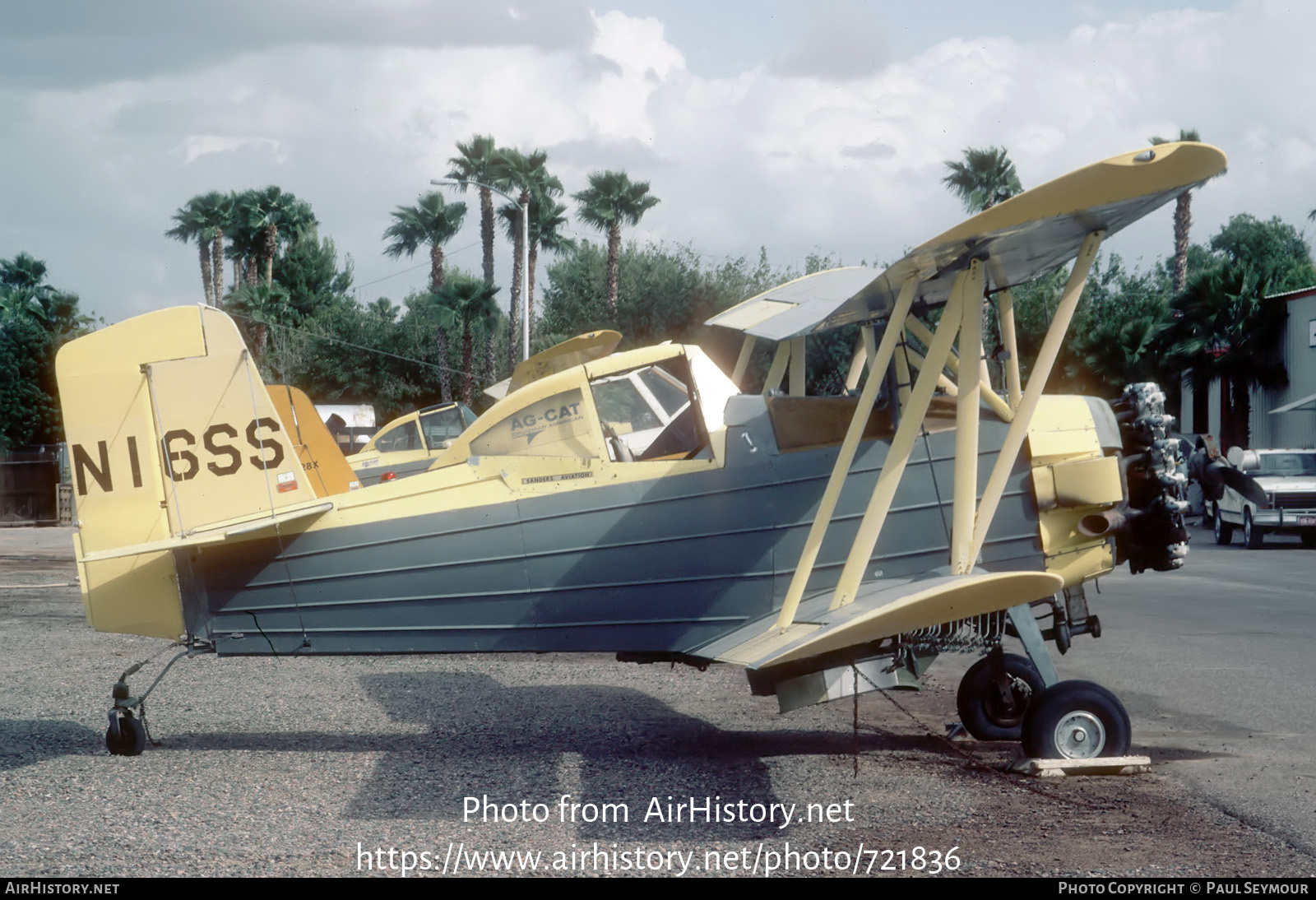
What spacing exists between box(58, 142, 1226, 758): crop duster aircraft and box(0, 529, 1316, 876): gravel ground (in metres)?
0.52

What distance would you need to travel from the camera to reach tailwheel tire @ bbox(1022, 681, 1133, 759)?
5.72 m

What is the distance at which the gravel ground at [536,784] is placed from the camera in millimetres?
4609

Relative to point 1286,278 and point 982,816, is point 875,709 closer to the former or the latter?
point 982,816

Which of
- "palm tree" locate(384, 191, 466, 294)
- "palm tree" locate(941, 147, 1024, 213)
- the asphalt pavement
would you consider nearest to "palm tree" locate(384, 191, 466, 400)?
"palm tree" locate(384, 191, 466, 294)

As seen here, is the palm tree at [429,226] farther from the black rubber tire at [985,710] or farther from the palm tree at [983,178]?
the black rubber tire at [985,710]

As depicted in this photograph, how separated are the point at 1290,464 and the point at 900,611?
65.5 feet

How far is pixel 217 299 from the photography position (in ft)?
169

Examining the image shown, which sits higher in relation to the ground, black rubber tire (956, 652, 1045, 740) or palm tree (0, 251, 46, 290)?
palm tree (0, 251, 46, 290)

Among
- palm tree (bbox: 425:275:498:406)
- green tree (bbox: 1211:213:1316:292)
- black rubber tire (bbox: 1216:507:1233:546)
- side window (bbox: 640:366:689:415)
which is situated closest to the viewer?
side window (bbox: 640:366:689:415)

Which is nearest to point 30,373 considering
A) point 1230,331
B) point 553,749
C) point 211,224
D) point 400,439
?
point 211,224

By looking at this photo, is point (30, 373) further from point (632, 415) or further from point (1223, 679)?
point (1223, 679)

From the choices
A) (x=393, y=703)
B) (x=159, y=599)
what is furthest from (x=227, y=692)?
(x=159, y=599)

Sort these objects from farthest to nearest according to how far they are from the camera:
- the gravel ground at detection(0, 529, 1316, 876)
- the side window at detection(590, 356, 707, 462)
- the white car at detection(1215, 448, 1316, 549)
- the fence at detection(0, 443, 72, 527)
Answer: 1. the fence at detection(0, 443, 72, 527)
2. the white car at detection(1215, 448, 1316, 549)
3. the side window at detection(590, 356, 707, 462)
4. the gravel ground at detection(0, 529, 1316, 876)

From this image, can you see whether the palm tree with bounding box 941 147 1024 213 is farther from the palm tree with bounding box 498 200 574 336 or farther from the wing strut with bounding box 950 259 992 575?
the wing strut with bounding box 950 259 992 575
